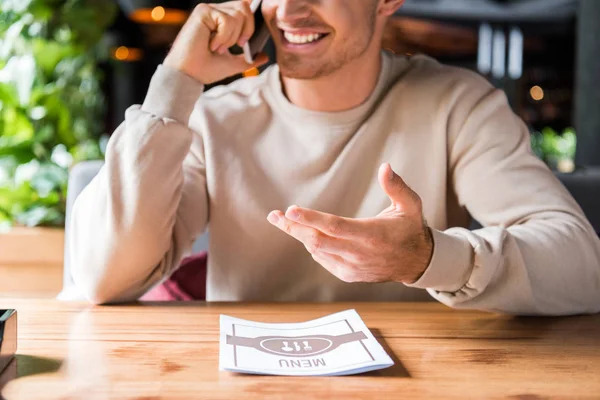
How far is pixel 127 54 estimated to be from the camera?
11555 millimetres

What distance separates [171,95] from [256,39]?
0.92 feet

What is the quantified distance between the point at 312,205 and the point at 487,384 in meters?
0.74

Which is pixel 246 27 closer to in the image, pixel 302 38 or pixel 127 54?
pixel 302 38

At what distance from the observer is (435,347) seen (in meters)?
1.03

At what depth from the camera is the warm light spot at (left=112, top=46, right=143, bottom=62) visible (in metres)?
10.8

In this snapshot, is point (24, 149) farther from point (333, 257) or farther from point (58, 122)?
point (333, 257)

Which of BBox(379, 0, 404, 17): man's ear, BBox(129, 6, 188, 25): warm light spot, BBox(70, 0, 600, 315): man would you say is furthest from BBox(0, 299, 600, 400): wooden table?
BBox(129, 6, 188, 25): warm light spot

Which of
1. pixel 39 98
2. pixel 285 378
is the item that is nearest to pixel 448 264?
pixel 285 378

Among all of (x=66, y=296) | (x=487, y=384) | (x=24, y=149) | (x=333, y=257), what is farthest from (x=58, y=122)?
(x=487, y=384)

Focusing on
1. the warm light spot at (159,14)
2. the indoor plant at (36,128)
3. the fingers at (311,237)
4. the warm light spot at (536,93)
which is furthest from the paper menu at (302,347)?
the warm light spot at (536,93)

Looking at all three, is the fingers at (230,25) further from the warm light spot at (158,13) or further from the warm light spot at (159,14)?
the warm light spot at (158,13)

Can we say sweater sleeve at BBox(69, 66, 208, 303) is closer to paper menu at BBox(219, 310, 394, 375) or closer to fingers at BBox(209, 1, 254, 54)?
fingers at BBox(209, 1, 254, 54)

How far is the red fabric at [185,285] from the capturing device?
1765 mm

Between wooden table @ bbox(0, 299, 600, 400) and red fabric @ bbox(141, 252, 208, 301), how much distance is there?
1.53ft
